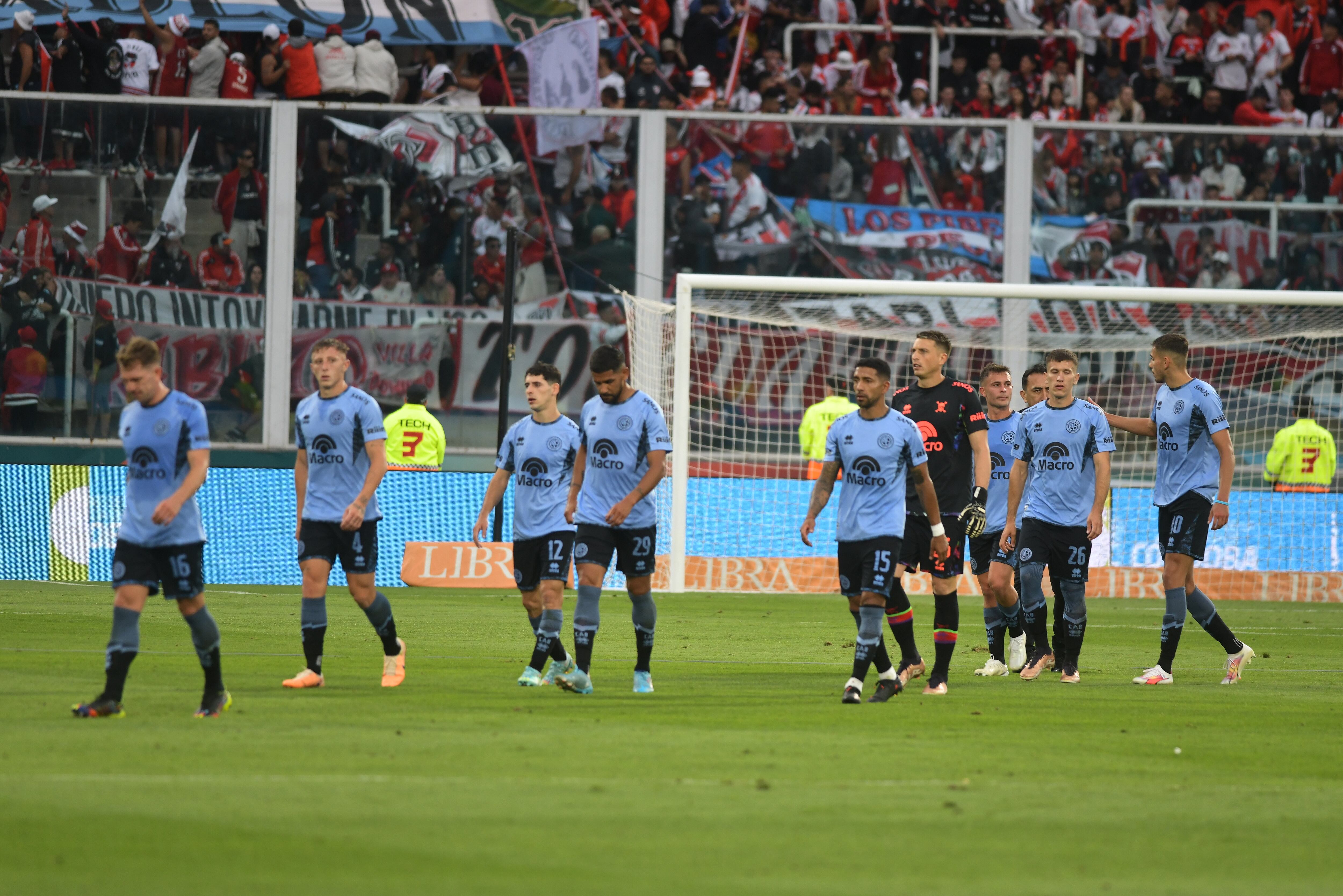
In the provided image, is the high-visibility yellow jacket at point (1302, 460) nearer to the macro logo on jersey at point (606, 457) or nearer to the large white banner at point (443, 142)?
the large white banner at point (443, 142)

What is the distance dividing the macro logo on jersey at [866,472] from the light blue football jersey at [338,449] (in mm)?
2910

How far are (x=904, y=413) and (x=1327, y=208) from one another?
16119 mm

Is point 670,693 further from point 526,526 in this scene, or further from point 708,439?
point 708,439

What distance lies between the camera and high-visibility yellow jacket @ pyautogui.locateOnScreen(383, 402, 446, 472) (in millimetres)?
18984

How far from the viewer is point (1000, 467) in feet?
40.1

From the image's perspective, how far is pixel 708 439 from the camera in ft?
68.6

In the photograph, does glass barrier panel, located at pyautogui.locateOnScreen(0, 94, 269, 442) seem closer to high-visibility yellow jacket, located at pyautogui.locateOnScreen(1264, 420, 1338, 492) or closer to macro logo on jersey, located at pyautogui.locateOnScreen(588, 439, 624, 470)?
macro logo on jersey, located at pyautogui.locateOnScreen(588, 439, 624, 470)

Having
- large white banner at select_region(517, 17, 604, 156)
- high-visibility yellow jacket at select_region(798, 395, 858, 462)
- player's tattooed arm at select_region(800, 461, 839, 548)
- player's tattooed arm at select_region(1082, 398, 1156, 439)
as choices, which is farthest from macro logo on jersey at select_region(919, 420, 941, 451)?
large white banner at select_region(517, 17, 604, 156)

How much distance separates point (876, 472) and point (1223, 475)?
9.29ft

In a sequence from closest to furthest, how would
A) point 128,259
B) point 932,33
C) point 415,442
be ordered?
1. point 415,442
2. point 128,259
3. point 932,33

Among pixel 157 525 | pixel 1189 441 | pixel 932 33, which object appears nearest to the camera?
pixel 157 525

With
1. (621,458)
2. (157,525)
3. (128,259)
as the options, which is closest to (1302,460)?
(621,458)

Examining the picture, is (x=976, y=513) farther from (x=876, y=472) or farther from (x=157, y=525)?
(x=157, y=525)

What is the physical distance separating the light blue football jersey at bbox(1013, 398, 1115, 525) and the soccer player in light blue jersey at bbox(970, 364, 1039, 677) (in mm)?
289
